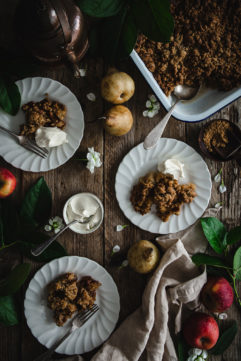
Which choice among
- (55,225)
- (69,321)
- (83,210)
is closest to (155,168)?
(83,210)

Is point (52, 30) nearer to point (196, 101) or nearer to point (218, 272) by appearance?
point (196, 101)

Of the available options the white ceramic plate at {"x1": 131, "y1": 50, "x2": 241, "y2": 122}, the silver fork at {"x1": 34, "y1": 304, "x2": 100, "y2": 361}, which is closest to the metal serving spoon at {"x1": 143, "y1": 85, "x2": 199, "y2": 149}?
the white ceramic plate at {"x1": 131, "y1": 50, "x2": 241, "y2": 122}

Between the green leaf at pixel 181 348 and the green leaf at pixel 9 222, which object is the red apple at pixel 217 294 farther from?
the green leaf at pixel 9 222

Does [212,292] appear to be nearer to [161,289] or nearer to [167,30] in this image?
[161,289]

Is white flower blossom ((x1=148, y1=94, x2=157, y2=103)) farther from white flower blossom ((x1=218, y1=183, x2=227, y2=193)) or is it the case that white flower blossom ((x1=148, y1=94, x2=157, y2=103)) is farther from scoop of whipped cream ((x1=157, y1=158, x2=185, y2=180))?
white flower blossom ((x1=218, y1=183, x2=227, y2=193))

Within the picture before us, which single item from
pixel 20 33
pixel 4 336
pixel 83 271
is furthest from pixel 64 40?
pixel 4 336

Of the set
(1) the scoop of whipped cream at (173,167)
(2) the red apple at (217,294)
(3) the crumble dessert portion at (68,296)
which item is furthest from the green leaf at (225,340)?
(1) the scoop of whipped cream at (173,167)
